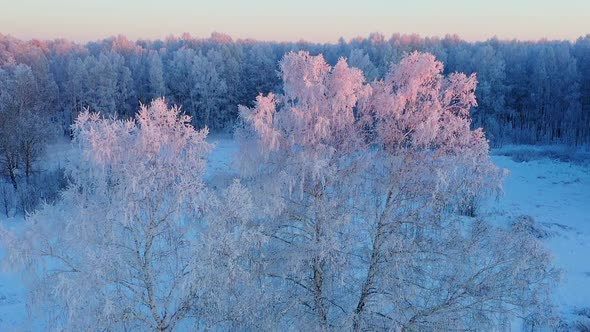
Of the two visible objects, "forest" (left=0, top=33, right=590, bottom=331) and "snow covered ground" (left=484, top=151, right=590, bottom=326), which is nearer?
"forest" (left=0, top=33, right=590, bottom=331)

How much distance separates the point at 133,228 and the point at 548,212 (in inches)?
932

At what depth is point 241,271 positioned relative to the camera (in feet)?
27.5

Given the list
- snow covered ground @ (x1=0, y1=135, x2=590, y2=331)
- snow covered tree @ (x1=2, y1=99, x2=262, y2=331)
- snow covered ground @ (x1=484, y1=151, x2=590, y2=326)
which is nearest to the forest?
snow covered tree @ (x1=2, y1=99, x2=262, y2=331)

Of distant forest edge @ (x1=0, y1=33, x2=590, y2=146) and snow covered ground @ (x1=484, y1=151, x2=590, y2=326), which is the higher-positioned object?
distant forest edge @ (x1=0, y1=33, x2=590, y2=146)

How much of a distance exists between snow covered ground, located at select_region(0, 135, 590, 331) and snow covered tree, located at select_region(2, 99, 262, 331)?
3.52 feet

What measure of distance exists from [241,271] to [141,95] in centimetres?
4479

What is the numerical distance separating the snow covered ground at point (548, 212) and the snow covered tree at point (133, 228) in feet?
3.52

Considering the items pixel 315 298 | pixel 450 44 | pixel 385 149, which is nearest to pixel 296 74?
pixel 385 149

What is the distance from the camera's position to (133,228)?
8.68 metres

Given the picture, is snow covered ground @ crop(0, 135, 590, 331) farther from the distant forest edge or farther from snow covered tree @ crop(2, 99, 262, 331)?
the distant forest edge

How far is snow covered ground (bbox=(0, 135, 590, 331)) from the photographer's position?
14.4 meters

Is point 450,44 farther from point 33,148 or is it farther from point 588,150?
point 33,148

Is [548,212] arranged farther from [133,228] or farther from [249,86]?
[249,86]

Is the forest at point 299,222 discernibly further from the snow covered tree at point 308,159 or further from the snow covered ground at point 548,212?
the snow covered ground at point 548,212
